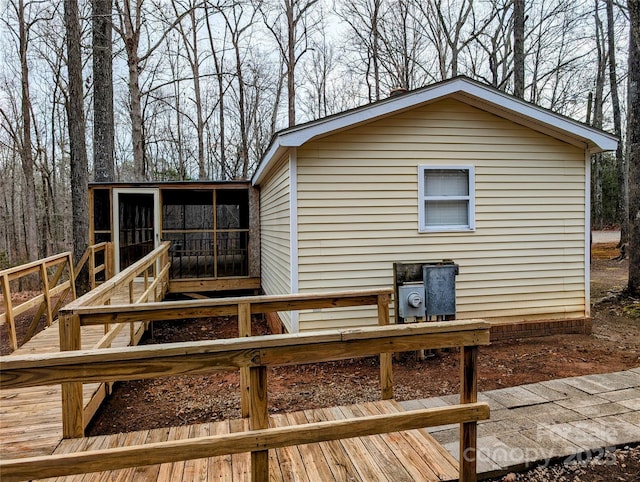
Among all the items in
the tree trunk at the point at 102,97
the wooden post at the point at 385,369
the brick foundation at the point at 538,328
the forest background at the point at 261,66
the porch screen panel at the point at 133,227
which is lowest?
the brick foundation at the point at 538,328

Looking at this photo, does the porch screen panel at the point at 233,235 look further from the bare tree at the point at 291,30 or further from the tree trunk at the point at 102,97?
the bare tree at the point at 291,30

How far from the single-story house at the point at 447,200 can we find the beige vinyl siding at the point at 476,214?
0.01m

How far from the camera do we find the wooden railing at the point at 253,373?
1727mm

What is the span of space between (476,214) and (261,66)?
57.1ft

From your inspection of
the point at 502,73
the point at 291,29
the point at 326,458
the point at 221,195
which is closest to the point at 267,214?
the point at 221,195

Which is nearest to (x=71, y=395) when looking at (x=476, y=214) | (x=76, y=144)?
(x=476, y=214)

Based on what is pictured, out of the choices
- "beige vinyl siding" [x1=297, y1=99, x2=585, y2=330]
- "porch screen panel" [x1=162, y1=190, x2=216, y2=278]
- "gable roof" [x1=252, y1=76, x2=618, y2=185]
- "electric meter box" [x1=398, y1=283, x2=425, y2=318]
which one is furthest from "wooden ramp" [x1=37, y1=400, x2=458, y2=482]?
"porch screen panel" [x1=162, y1=190, x2=216, y2=278]

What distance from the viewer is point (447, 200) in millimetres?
5992

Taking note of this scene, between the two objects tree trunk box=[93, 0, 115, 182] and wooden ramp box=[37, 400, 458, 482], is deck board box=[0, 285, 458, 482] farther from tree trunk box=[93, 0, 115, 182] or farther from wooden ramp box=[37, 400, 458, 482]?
tree trunk box=[93, 0, 115, 182]

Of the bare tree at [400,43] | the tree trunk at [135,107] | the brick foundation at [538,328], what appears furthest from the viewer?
the bare tree at [400,43]

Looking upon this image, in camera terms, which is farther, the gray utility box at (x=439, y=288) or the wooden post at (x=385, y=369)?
the gray utility box at (x=439, y=288)

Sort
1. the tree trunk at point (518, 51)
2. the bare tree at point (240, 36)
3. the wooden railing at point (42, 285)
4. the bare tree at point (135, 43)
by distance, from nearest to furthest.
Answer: the wooden railing at point (42, 285) < the tree trunk at point (518, 51) < the bare tree at point (135, 43) < the bare tree at point (240, 36)

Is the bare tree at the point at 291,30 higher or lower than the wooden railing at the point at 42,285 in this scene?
higher

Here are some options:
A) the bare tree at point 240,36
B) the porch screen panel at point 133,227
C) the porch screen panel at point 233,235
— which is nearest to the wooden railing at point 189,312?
the porch screen panel at point 233,235
